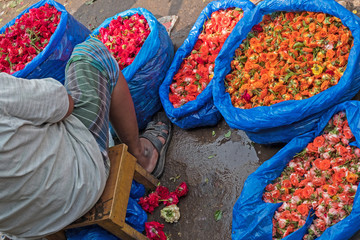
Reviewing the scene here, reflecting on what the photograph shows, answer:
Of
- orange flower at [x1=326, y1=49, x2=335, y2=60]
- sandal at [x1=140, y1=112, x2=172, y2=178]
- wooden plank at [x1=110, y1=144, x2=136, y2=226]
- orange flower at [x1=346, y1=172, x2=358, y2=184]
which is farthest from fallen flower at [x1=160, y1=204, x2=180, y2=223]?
orange flower at [x1=326, y1=49, x2=335, y2=60]

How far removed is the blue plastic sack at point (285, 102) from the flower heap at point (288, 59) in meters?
0.07

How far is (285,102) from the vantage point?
222 cm

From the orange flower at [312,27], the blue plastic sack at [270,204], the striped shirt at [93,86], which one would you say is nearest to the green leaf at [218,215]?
the blue plastic sack at [270,204]

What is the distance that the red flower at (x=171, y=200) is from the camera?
2615mm

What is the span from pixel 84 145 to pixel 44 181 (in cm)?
28

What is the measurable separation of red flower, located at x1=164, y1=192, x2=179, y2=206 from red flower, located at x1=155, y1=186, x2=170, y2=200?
2 cm

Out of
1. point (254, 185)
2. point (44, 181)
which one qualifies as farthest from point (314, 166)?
point (44, 181)

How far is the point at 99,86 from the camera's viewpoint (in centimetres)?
206

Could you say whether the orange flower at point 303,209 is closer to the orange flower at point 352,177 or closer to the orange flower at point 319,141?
the orange flower at point 352,177

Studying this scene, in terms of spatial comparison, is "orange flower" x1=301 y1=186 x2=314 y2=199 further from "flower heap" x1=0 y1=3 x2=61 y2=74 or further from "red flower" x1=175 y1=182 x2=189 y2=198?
"flower heap" x1=0 y1=3 x2=61 y2=74

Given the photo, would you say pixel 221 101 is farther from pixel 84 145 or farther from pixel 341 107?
pixel 84 145

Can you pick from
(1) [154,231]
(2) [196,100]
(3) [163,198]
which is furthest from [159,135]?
(1) [154,231]

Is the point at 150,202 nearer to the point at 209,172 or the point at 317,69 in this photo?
the point at 209,172

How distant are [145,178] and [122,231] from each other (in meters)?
0.54
